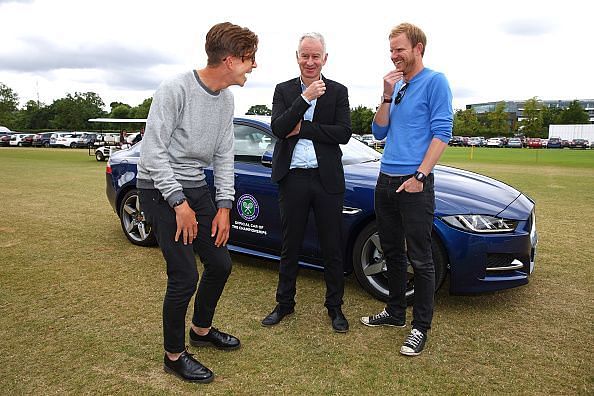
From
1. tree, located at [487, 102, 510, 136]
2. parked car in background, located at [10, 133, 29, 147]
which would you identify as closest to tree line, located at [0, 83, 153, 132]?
parked car in background, located at [10, 133, 29, 147]

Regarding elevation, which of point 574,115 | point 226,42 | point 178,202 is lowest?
point 178,202

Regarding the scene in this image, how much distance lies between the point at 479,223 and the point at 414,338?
0.99 meters

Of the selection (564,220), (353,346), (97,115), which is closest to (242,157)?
(353,346)

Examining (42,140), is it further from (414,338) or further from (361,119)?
(361,119)

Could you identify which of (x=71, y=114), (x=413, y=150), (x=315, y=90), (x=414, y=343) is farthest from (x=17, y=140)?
(x=414, y=343)

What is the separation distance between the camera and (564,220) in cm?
745

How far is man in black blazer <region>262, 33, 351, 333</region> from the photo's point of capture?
3309mm

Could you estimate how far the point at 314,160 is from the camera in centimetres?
339

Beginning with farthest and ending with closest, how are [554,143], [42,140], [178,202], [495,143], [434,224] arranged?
[495,143] < [554,143] < [42,140] < [434,224] < [178,202]

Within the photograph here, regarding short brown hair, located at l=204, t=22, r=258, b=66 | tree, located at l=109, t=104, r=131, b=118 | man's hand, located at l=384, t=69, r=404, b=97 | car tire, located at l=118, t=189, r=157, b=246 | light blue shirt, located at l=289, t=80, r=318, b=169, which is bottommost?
car tire, located at l=118, t=189, r=157, b=246

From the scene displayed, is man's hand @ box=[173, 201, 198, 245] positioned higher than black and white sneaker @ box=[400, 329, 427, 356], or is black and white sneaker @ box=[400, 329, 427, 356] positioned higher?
man's hand @ box=[173, 201, 198, 245]

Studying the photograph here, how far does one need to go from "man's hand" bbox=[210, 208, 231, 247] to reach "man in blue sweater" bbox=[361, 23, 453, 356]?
1.07 meters

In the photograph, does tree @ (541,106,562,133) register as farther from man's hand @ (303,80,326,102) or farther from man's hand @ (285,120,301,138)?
man's hand @ (303,80,326,102)

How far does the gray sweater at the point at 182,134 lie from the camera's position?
253 centimetres
